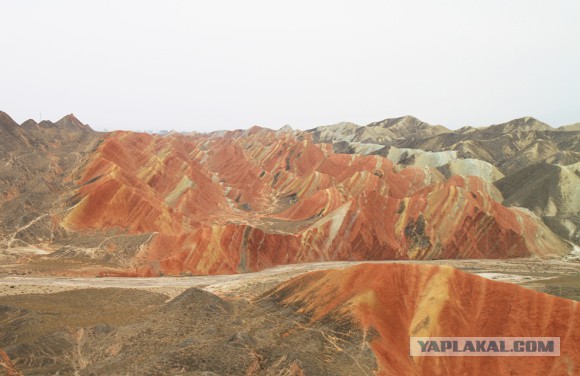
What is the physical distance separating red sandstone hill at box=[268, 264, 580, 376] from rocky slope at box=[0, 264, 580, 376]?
7cm

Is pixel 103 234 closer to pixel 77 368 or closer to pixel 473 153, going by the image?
pixel 77 368

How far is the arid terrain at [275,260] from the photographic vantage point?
86.0ft

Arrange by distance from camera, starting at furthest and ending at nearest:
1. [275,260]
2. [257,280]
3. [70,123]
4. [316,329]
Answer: [70,123]
[275,260]
[257,280]
[316,329]

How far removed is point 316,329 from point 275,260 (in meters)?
29.9

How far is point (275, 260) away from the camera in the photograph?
58.2 m

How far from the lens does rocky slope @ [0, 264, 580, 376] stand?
24.5 m

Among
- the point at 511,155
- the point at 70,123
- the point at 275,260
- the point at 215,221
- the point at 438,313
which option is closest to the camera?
the point at 438,313

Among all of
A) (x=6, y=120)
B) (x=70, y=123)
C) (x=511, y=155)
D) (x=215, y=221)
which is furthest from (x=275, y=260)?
(x=70, y=123)

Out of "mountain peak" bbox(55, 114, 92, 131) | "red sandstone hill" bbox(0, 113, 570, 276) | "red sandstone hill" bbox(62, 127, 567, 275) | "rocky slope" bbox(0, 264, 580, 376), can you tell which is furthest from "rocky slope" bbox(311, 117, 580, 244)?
"mountain peak" bbox(55, 114, 92, 131)

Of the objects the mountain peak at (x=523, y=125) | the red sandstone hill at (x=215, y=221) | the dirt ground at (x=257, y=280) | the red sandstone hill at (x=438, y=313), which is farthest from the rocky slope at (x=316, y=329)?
the mountain peak at (x=523, y=125)

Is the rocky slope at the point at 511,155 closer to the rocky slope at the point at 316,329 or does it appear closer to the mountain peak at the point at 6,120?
the rocky slope at the point at 316,329

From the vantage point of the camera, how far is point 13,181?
74.6m

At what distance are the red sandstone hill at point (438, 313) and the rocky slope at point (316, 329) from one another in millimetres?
68

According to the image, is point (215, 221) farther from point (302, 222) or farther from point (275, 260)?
point (275, 260)
